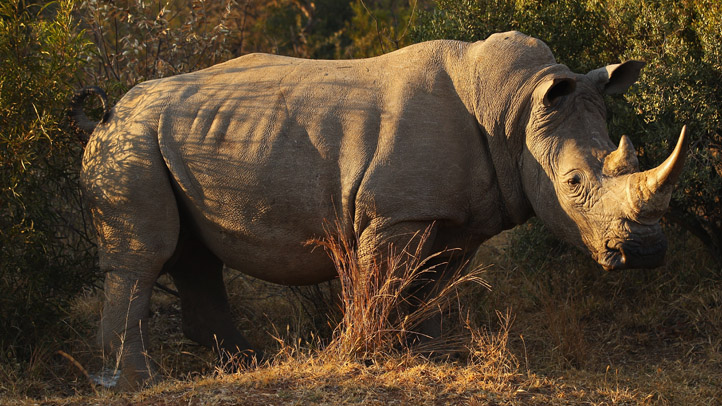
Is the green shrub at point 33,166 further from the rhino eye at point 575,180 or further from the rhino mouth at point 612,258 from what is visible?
the rhino mouth at point 612,258

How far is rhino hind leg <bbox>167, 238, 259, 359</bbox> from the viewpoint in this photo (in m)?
6.11

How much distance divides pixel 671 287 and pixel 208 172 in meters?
4.01

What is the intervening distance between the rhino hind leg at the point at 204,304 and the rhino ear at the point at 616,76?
295cm

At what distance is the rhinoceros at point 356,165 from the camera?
16.0 feet

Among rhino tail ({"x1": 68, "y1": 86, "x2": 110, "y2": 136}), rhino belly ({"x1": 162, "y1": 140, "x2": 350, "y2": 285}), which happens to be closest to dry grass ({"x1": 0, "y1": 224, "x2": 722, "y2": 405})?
rhino belly ({"x1": 162, "y1": 140, "x2": 350, "y2": 285})

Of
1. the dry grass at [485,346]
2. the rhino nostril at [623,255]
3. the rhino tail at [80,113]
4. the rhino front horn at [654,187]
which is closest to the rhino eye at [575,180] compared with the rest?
the rhino front horn at [654,187]

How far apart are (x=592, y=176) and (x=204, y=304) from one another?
294 cm

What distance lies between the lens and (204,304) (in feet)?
20.1

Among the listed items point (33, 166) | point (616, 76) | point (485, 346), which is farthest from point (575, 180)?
point (33, 166)

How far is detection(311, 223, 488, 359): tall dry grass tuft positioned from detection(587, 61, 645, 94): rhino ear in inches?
55.4

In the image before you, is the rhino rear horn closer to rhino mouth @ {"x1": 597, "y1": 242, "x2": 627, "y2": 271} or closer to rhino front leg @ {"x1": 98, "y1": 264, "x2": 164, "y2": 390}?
rhino mouth @ {"x1": 597, "y1": 242, "x2": 627, "y2": 271}

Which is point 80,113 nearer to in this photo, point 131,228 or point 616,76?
point 131,228

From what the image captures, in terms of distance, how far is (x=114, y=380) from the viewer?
5.25 m

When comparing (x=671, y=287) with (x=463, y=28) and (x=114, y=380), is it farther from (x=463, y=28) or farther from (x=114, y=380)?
(x=114, y=380)
